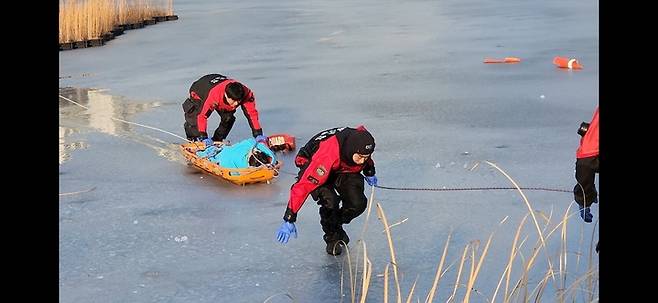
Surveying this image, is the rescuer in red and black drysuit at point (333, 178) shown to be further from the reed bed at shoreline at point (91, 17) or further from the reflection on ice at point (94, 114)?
the reed bed at shoreline at point (91, 17)

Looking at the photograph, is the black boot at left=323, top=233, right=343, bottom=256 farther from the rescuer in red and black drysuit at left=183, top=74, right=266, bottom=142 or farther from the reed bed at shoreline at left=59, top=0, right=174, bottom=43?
the reed bed at shoreline at left=59, top=0, right=174, bottom=43

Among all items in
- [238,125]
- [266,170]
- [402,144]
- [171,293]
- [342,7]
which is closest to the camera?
[171,293]

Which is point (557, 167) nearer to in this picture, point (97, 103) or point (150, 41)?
point (97, 103)

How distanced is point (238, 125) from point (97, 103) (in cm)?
215

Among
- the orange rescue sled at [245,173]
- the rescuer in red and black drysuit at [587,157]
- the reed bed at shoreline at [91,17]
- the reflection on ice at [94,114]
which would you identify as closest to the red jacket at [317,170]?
the rescuer in red and black drysuit at [587,157]

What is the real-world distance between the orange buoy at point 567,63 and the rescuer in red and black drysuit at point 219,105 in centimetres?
548

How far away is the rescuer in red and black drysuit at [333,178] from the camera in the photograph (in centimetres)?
450

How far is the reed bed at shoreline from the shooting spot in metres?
15.3

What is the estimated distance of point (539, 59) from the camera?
12695 millimetres

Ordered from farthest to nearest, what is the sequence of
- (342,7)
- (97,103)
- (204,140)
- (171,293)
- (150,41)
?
(342,7) → (150,41) → (97,103) → (204,140) → (171,293)
